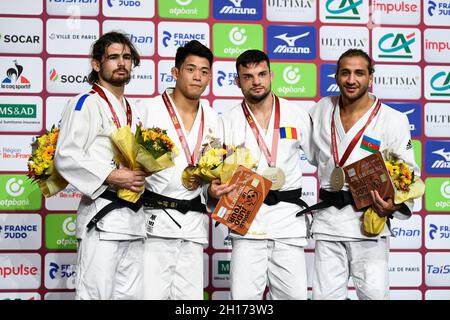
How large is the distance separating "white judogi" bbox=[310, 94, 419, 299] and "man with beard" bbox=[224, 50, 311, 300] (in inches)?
5.8

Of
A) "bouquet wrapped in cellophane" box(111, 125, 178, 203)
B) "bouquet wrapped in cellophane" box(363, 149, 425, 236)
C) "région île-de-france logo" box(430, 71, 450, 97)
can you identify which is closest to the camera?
"bouquet wrapped in cellophane" box(111, 125, 178, 203)

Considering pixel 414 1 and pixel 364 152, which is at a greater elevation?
pixel 414 1

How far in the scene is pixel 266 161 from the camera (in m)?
4.72

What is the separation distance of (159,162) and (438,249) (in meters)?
3.21

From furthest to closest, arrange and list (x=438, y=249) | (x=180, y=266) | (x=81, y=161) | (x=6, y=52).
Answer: (x=438, y=249)
(x=6, y=52)
(x=180, y=266)
(x=81, y=161)

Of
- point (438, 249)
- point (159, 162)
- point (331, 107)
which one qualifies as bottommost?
point (438, 249)

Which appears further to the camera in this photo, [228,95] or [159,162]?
[228,95]

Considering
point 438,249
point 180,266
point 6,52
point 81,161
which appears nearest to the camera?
point 81,161

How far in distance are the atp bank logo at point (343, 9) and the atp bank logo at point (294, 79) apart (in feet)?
1.62

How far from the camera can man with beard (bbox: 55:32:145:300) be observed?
14.0ft

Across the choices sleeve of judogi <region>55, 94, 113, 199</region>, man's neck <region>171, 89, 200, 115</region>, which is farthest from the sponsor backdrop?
sleeve of judogi <region>55, 94, 113, 199</region>

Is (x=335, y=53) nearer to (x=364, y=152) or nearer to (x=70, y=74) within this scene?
(x=364, y=152)

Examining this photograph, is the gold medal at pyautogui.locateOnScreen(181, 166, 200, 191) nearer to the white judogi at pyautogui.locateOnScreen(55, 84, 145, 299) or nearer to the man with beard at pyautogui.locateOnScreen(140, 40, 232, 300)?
the man with beard at pyautogui.locateOnScreen(140, 40, 232, 300)

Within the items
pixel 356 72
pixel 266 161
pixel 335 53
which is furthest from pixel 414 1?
pixel 266 161
